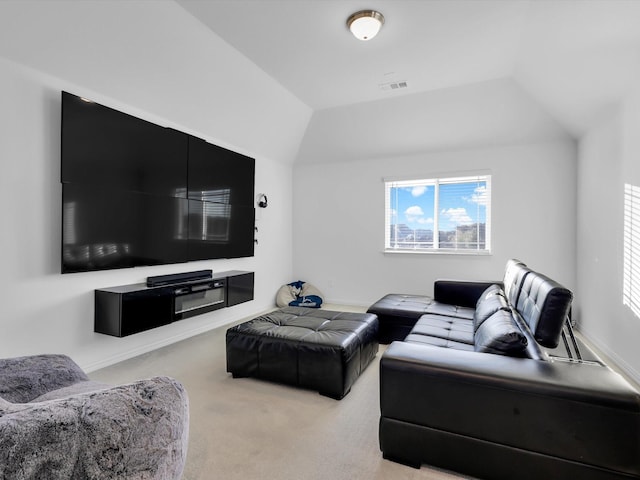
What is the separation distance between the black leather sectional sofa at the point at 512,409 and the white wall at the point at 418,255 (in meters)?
2.94

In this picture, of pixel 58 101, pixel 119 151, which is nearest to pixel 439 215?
pixel 119 151

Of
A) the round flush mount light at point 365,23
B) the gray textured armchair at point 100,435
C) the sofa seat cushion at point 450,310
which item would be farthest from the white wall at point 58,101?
the sofa seat cushion at point 450,310

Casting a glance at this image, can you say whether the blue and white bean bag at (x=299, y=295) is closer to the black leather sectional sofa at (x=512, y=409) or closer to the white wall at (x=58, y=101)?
the white wall at (x=58, y=101)

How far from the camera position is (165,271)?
347 centimetres

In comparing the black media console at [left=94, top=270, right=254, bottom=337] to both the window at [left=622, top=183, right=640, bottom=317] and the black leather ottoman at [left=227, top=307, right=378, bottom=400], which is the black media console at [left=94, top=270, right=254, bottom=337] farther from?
the window at [left=622, top=183, right=640, bottom=317]

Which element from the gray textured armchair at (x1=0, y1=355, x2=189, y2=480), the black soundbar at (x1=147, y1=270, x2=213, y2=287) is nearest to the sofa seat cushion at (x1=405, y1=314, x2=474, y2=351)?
the gray textured armchair at (x1=0, y1=355, x2=189, y2=480)

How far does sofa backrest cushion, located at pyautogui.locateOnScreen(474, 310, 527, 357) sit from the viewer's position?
5.31 feet

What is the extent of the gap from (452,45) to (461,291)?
2397 mm

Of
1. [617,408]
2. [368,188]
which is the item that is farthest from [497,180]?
[617,408]

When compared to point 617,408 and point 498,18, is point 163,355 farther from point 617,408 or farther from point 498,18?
point 498,18

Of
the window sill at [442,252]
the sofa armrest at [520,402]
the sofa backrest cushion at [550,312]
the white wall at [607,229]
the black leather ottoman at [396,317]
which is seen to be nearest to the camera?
the sofa armrest at [520,402]

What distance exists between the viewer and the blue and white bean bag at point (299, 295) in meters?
5.11

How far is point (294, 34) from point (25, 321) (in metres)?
3.08

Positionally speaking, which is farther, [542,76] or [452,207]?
[452,207]
